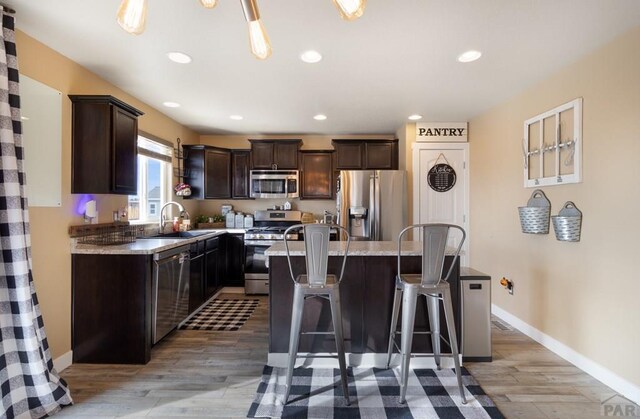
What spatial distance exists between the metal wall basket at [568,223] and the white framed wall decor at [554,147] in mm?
224

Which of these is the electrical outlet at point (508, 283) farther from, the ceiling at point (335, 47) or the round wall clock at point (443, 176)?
the ceiling at point (335, 47)

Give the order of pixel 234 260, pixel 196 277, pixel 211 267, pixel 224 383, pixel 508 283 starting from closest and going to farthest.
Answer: pixel 224 383, pixel 508 283, pixel 196 277, pixel 211 267, pixel 234 260

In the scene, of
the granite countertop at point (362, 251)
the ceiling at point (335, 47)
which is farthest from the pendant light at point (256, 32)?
the granite countertop at point (362, 251)

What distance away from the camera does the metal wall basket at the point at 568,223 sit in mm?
2473

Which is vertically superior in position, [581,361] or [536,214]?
[536,214]

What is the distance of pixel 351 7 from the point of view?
41.6 inches

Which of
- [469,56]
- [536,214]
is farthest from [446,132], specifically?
[469,56]

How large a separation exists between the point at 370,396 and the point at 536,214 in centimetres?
212

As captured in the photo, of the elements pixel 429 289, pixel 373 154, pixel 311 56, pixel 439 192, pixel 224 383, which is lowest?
pixel 224 383

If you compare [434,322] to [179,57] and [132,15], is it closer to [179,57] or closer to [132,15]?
[132,15]

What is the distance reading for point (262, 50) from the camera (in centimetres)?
132

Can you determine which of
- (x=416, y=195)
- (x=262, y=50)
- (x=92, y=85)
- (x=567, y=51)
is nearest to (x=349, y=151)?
(x=416, y=195)

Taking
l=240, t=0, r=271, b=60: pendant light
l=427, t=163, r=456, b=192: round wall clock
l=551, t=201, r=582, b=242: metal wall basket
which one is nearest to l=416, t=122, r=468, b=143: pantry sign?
l=427, t=163, r=456, b=192: round wall clock

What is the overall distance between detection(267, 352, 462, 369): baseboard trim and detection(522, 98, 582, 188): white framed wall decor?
176cm
